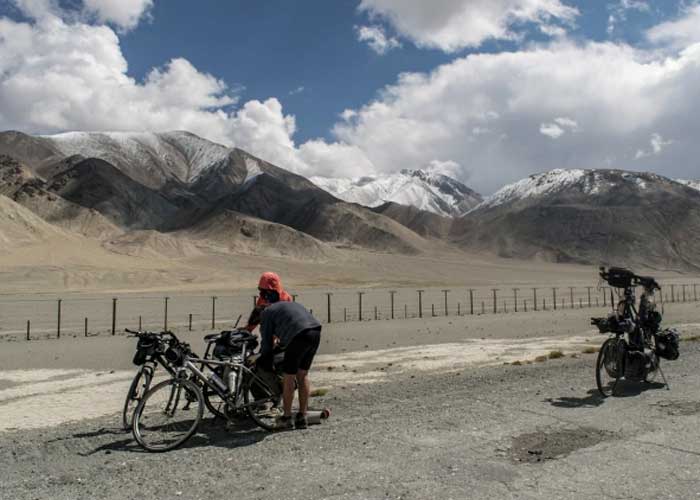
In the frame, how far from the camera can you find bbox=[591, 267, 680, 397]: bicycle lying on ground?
30.2ft

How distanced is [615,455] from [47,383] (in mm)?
11056

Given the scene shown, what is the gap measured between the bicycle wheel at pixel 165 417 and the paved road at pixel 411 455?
0.20m

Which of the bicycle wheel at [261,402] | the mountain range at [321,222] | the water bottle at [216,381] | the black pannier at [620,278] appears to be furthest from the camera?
the mountain range at [321,222]

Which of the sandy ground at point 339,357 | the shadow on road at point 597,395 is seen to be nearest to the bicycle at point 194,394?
the sandy ground at point 339,357

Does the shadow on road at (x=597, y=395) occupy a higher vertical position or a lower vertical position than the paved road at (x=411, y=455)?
higher

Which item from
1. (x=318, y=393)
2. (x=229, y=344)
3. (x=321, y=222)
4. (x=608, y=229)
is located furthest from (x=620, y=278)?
(x=608, y=229)

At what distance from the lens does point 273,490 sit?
529 centimetres

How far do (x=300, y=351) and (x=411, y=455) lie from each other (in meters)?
1.66

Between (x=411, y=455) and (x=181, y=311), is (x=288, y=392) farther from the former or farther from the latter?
(x=181, y=311)

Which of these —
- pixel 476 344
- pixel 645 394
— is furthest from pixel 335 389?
pixel 476 344

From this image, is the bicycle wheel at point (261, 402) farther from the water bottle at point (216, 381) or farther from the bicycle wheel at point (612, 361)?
the bicycle wheel at point (612, 361)

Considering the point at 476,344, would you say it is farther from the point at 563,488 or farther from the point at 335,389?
the point at 563,488

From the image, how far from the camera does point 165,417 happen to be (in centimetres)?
700

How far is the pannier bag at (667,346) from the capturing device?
9961 millimetres
